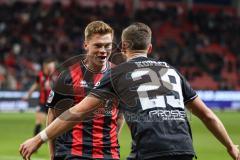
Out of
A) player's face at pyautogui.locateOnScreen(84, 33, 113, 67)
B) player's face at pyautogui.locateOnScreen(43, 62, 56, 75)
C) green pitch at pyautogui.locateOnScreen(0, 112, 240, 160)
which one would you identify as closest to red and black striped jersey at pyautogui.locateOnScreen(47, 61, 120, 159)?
player's face at pyautogui.locateOnScreen(84, 33, 113, 67)

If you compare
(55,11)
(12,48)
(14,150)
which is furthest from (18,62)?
(14,150)

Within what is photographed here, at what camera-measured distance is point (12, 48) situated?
1313 inches

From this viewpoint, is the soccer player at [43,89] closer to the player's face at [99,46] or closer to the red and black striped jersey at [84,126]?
the red and black striped jersey at [84,126]

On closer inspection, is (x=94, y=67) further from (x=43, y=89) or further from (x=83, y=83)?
(x=43, y=89)

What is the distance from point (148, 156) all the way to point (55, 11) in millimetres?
33635

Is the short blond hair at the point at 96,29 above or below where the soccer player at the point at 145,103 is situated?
above

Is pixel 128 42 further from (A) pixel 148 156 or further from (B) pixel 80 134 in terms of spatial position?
(B) pixel 80 134

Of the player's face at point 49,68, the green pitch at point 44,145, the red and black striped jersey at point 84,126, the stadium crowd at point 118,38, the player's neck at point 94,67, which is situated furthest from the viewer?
the stadium crowd at point 118,38


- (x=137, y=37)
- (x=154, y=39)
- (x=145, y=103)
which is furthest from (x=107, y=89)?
(x=154, y=39)

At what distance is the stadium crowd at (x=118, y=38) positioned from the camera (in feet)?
108

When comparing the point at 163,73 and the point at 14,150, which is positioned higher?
the point at 163,73

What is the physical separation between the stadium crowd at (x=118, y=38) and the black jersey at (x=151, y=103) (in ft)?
79.7

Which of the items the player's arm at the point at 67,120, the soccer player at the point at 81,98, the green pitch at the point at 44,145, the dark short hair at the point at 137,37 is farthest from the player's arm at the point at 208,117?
the green pitch at the point at 44,145

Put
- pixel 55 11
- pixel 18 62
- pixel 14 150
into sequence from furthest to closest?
pixel 55 11
pixel 18 62
pixel 14 150
